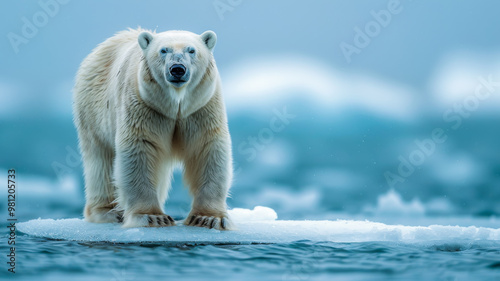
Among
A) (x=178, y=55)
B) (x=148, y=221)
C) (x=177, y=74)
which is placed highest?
(x=178, y=55)

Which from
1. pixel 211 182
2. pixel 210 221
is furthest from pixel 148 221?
pixel 211 182

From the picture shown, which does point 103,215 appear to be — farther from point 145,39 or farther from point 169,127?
point 145,39

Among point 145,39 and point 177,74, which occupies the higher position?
point 145,39

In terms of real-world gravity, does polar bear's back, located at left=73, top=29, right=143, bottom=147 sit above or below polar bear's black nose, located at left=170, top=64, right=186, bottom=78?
above

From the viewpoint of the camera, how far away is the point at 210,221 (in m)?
6.81

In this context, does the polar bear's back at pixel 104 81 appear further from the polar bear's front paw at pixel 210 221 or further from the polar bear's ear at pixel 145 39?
the polar bear's front paw at pixel 210 221

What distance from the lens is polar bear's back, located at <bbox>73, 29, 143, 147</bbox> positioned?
291 inches

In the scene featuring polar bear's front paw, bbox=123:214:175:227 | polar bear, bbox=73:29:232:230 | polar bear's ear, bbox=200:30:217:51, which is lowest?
polar bear's front paw, bbox=123:214:175:227

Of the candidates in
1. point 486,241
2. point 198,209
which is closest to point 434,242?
point 486,241

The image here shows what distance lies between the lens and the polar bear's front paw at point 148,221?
6.71m

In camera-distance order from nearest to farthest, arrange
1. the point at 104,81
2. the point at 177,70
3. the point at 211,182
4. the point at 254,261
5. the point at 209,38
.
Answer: the point at 254,261
the point at 177,70
the point at 209,38
the point at 211,182
the point at 104,81

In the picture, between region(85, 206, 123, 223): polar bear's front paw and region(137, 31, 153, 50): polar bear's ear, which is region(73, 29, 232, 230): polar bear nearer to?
region(137, 31, 153, 50): polar bear's ear

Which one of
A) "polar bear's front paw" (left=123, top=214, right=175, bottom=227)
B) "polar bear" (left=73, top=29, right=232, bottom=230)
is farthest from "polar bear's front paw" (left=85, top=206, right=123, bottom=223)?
"polar bear's front paw" (left=123, top=214, right=175, bottom=227)

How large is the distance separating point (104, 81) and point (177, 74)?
6.83 feet
